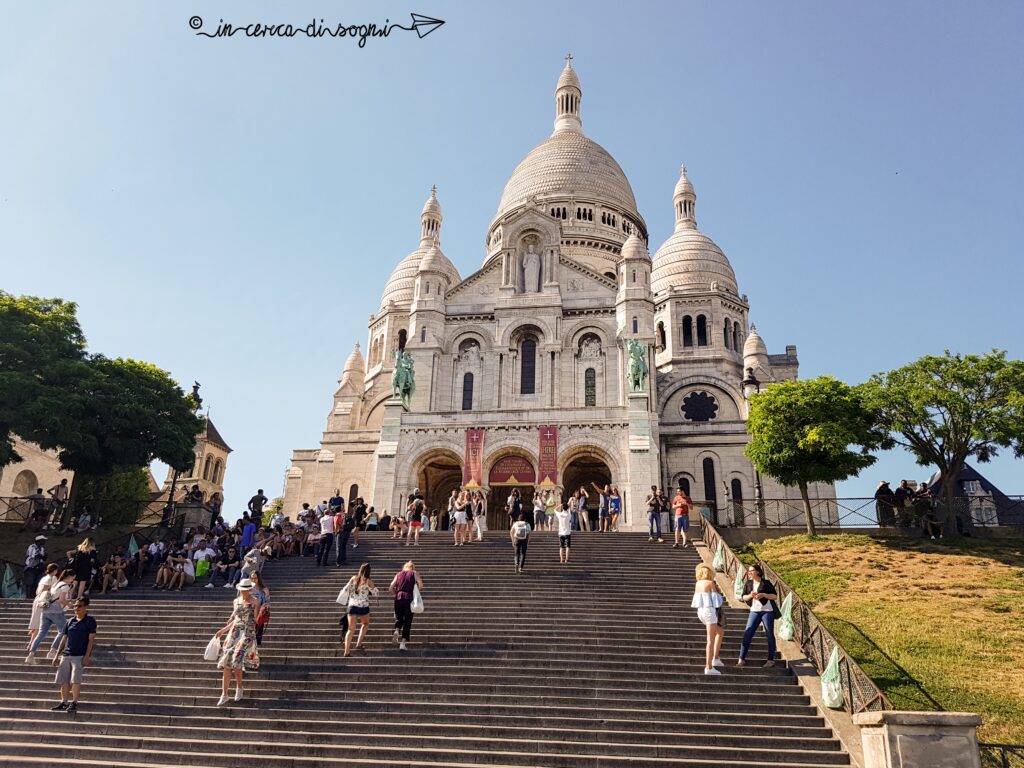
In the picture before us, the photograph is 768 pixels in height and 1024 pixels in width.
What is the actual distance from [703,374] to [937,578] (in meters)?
26.0

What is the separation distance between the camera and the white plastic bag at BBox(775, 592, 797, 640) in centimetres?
1441

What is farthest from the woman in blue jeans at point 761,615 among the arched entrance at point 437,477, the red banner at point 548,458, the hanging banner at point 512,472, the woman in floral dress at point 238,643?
the arched entrance at point 437,477

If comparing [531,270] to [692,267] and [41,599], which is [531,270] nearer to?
[692,267]

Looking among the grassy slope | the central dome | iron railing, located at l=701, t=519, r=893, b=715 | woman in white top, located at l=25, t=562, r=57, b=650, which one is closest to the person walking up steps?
woman in white top, located at l=25, t=562, r=57, b=650

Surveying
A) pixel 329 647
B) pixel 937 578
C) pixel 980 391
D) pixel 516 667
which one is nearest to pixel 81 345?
pixel 329 647

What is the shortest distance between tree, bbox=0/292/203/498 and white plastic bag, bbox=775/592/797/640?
24934mm

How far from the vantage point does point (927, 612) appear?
59.5 feet

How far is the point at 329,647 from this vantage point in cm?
1494

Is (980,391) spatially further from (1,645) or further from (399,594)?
(1,645)

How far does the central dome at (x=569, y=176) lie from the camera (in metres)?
58.2

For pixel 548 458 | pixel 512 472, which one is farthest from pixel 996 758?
pixel 512 472

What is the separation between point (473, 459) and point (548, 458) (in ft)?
11.2

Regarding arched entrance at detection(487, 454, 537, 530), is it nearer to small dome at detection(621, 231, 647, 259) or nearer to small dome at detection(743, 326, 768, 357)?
small dome at detection(621, 231, 647, 259)

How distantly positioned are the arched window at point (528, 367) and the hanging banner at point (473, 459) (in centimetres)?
517
